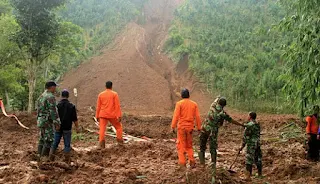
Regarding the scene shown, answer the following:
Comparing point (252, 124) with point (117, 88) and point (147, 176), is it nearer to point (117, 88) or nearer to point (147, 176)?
point (147, 176)

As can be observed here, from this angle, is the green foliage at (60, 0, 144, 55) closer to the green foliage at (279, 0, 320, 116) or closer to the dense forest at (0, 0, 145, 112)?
the dense forest at (0, 0, 145, 112)

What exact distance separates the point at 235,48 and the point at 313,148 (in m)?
20.2

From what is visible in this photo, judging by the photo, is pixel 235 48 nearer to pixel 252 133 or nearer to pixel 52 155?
pixel 252 133

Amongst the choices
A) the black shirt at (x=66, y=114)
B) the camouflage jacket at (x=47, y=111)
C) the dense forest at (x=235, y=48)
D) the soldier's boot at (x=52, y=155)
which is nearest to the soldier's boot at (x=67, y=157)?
the soldier's boot at (x=52, y=155)

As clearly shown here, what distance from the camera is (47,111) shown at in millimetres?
6871

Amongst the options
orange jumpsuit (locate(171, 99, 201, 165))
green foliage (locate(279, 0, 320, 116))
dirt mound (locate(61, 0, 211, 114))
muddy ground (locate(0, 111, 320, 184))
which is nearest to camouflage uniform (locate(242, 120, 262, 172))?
muddy ground (locate(0, 111, 320, 184))

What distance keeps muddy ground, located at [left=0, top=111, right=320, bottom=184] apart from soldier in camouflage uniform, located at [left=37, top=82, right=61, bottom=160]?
476mm

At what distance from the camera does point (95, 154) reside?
8.47 m

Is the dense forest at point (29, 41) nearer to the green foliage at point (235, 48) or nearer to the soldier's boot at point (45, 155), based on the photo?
the green foliage at point (235, 48)

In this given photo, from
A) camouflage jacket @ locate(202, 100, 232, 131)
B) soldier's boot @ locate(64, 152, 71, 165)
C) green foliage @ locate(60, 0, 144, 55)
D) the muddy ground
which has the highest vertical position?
green foliage @ locate(60, 0, 144, 55)

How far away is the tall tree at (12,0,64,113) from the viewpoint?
659 inches

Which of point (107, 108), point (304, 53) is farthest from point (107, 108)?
point (304, 53)

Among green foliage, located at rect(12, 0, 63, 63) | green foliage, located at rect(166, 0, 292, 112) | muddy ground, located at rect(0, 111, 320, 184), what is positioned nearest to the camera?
muddy ground, located at rect(0, 111, 320, 184)

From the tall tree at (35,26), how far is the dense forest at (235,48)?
996 centimetres
